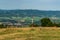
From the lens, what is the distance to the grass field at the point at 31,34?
568 inches

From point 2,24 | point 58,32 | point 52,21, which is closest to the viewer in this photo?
point 58,32

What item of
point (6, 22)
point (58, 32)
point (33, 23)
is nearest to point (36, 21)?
point (33, 23)

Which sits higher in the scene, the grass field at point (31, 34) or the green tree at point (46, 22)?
the grass field at point (31, 34)

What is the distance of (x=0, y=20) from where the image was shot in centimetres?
2014

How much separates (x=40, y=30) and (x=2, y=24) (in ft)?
13.2

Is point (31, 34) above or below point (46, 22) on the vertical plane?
above

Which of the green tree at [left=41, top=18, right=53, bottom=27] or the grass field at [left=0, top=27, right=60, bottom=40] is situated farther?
the green tree at [left=41, top=18, right=53, bottom=27]

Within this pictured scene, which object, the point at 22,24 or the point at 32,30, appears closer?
the point at 32,30

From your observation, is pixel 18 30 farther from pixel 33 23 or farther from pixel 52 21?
pixel 52 21

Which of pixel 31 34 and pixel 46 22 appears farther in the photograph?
pixel 46 22

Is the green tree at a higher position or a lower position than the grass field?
lower

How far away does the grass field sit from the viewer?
1443 cm

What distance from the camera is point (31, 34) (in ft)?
51.3

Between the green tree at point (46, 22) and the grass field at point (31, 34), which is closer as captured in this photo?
the grass field at point (31, 34)
